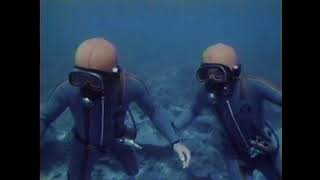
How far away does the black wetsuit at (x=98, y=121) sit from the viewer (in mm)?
3570

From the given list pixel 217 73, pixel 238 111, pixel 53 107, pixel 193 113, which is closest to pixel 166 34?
pixel 217 73

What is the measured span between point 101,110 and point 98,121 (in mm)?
61

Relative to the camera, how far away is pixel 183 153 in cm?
357

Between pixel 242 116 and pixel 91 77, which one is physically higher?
pixel 91 77

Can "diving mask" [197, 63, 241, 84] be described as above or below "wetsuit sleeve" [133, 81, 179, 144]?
above

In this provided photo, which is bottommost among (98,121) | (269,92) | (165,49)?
(98,121)

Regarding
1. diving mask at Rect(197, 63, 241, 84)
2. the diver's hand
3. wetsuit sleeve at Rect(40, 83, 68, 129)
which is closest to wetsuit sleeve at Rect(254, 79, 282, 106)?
diving mask at Rect(197, 63, 241, 84)

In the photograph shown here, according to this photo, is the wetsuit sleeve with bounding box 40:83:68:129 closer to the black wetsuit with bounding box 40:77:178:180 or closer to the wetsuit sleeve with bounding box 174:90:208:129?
the black wetsuit with bounding box 40:77:178:180

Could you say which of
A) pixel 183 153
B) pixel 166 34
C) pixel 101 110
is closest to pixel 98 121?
pixel 101 110

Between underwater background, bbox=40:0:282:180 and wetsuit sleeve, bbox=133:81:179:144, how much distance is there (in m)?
0.03

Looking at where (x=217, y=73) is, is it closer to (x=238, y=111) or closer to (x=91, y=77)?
(x=238, y=111)

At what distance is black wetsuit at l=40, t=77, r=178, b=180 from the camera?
Answer: 357 cm

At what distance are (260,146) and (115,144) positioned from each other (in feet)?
2.48
